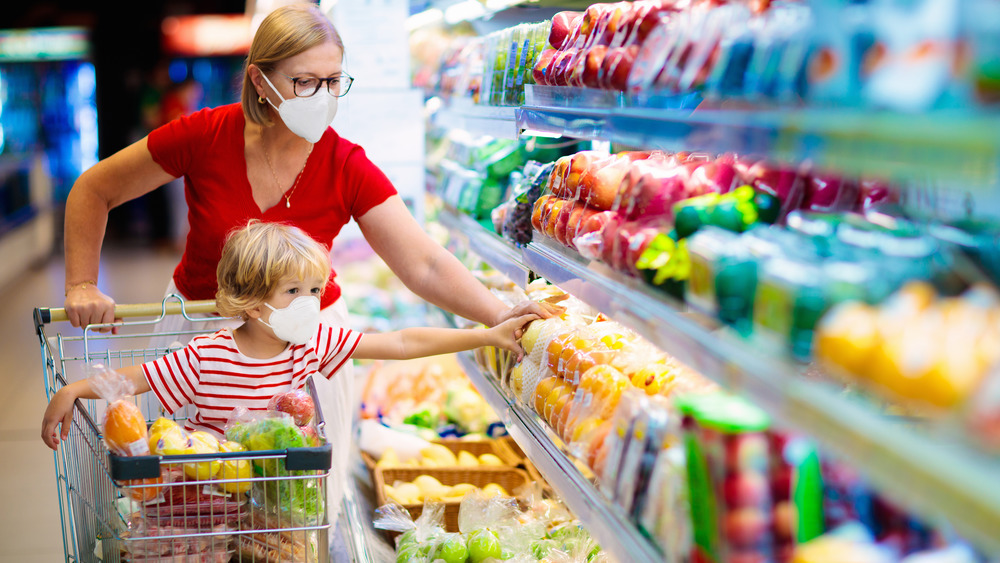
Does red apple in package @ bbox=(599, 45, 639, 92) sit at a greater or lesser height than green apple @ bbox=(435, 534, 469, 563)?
greater

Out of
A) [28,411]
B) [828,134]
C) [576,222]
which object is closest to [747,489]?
[828,134]

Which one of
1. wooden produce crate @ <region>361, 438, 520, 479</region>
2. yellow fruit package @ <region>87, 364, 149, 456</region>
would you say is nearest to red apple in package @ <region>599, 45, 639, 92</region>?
yellow fruit package @ <region>87, 364, 149, 456</region>

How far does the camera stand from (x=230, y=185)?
8.32 feet

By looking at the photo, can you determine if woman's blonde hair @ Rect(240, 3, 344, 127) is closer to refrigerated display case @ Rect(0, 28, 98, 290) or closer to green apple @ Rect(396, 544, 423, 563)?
green apple @ Rect(396, 544, 423, 563)

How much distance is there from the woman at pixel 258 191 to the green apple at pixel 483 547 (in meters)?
0.59

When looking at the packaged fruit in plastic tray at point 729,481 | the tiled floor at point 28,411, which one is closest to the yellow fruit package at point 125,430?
the packaged fruit in plastic tray at point 729,481

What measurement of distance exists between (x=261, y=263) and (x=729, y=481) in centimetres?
125

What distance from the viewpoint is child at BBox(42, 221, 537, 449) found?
2.11m

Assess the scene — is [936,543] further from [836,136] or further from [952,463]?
[836,136]

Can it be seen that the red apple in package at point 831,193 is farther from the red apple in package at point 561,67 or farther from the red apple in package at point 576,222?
the red apple in package at point 561,67

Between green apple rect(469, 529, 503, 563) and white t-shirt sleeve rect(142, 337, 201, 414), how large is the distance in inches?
33.9

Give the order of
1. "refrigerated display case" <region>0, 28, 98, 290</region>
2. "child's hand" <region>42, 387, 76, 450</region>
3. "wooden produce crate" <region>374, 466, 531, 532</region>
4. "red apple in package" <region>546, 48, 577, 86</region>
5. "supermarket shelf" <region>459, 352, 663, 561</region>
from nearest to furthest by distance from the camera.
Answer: "supermarket shelf" <region>459, 352, 663, 561</region>, "child's hand" <region>42, 387, 76, 450</region>, "red apple in package" <region>546, 48, 577, 86</region>, "wooden produce crate" <region>374, 466, 531, 532</region>, "refrigerated display case" <region>0, 28, 98, 290</region>

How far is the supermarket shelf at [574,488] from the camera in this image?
5.09ft

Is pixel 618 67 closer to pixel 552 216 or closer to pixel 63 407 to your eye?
pixel 552 216
